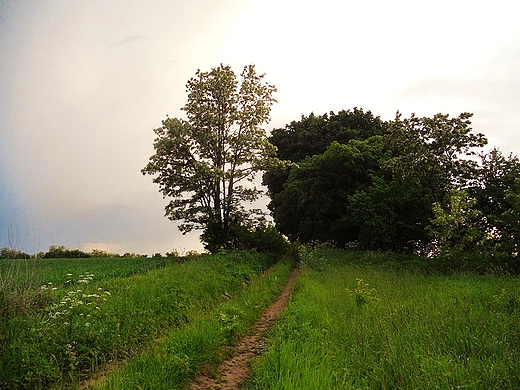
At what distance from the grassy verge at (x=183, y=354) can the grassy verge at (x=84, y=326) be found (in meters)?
0.63

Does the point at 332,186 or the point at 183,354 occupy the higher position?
the point at 332,186

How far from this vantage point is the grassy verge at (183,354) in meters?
5.94

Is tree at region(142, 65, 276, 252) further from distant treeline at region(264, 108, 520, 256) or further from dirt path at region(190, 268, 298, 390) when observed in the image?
dirt path at region(190, 268, 298, 390)

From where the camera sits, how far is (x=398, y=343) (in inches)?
265

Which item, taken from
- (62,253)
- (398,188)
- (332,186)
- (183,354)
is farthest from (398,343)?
(62,253)

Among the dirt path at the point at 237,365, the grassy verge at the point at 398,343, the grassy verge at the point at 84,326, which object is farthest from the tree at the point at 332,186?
the dirt path at the point at 237,365

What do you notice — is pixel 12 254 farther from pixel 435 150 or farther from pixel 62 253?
pixel 62 253

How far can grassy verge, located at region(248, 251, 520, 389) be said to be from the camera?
5.42 m

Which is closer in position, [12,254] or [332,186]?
[12,254]

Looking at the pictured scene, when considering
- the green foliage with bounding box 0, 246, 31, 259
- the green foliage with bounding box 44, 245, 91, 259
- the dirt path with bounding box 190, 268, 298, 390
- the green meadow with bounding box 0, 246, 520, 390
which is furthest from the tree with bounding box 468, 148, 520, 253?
the green foliage with bounding box 44, 245, 91, 259

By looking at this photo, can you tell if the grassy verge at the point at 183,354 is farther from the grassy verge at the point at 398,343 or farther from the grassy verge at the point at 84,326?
the grassy verge at the point at 398,343

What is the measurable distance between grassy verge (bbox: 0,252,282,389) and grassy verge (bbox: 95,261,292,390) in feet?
2.08

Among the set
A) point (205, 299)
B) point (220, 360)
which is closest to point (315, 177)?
point (205, 299)

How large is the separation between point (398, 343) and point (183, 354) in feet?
13.6
